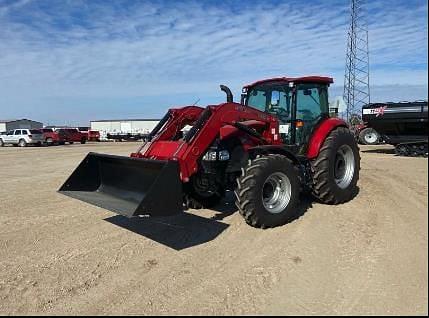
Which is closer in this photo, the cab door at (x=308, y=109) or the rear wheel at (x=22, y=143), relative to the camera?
the cab door at (x=308, y=109)

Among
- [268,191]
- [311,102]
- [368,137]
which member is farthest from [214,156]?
[368,137]

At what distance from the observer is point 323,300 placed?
13.9ft

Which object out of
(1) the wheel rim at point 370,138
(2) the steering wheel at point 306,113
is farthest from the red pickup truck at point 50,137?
(2) the steering wheel at point 306,113

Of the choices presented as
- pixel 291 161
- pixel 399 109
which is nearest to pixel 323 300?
pixel 291 161

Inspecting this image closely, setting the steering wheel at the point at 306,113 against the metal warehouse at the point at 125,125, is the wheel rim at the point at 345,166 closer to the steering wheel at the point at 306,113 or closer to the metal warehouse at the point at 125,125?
the steering wheel at the point at 306,113

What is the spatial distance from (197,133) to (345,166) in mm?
3519

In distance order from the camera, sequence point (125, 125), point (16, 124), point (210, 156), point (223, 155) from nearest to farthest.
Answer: point (210, 156) → point (223, 155) → point (125, 125) → point (16, 124)

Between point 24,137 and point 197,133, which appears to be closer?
point 197,133

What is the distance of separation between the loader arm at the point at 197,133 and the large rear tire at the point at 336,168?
34.3 inches

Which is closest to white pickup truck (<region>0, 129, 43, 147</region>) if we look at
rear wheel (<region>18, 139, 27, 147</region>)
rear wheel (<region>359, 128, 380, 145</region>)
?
rear wheel (<region>18, 139, 27, 147</region>)

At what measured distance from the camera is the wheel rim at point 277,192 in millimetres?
7074

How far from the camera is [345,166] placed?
8828mm

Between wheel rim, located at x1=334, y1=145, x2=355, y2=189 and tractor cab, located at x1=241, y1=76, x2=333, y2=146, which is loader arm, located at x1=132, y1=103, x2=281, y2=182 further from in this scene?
wheel rim, located at x1=334, y1=145, x2=355, y2=189

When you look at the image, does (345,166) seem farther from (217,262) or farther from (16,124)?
(16,124)
